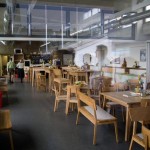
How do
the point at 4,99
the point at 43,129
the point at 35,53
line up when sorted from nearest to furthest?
the point at 43,129 → the point at 4,99 → the point at 35,53

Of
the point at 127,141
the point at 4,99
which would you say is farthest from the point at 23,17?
the point at 127,141

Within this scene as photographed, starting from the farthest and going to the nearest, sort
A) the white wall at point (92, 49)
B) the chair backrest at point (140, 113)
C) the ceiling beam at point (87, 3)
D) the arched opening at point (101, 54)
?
the arched opening at point (101, 54)
the white wall at point (92, 49)
the ceiling beam at point (87, 3)
the chair backrest at point (140, 113)

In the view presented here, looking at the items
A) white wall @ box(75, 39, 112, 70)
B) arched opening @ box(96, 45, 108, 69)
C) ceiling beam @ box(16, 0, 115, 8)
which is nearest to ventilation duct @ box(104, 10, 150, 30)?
ceiling beam @ box(16, 0, 115, 8)

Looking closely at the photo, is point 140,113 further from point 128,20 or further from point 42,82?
point 42,82

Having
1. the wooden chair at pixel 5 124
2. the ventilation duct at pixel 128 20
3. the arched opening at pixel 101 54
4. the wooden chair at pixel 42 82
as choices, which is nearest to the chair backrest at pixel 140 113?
the wooden chair at pixel 5 124

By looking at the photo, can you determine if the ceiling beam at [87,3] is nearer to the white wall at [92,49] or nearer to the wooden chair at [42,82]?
the white wall at [92,49]

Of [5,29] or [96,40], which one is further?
[96,40]

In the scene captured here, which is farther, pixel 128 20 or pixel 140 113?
pixel 128 20

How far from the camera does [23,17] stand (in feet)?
29.8

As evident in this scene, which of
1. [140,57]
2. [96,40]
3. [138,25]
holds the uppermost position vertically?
[138,25]

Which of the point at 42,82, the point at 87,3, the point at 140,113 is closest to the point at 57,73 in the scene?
the point at 42,82

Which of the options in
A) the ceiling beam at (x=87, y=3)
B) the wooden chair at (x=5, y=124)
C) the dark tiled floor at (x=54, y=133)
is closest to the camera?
the wooden chair at (x=5, y=124)

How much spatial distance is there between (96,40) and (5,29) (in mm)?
4193

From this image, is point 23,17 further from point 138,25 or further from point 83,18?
point 138,25
